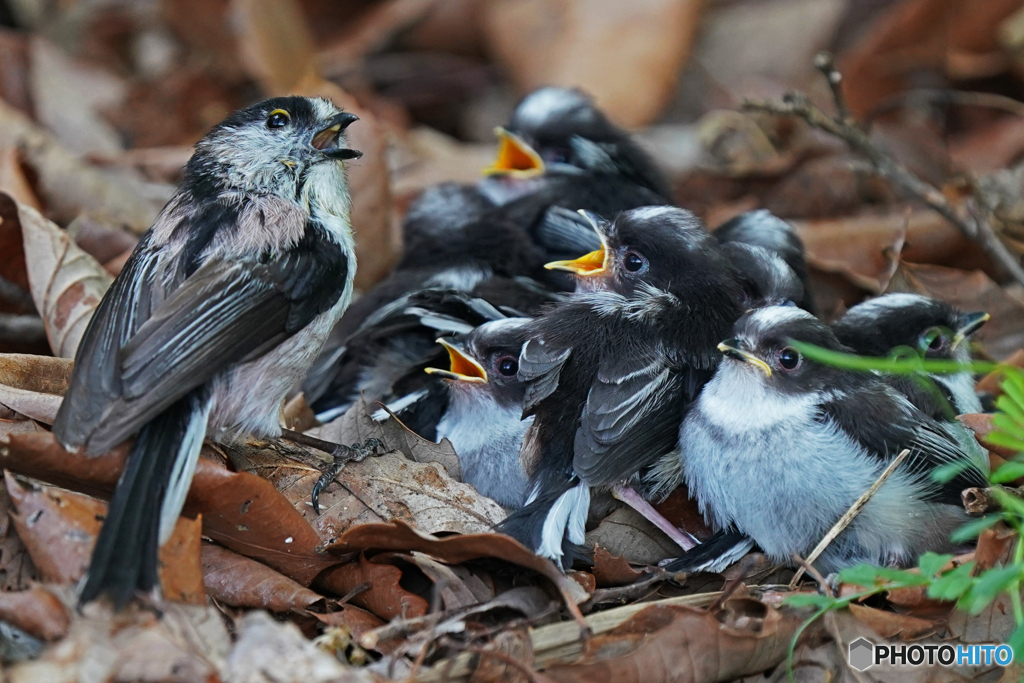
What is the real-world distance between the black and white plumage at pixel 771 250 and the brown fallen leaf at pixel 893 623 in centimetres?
126

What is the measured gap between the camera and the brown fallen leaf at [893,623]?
2.78 m

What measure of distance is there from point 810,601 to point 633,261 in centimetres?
143

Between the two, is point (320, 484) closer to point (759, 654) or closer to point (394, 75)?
point (759, 654)

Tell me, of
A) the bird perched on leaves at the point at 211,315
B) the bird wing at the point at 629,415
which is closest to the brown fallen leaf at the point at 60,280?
the bird perched on leaves at the point at 211,315

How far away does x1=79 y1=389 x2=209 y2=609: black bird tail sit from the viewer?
241 cm

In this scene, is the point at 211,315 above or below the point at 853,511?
above

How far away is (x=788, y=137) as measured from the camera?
20.9ft

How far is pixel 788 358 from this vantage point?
10.4 feet

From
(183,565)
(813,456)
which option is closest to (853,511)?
(813,456)

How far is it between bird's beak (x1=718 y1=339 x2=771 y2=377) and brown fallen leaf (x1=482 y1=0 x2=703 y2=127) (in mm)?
3381

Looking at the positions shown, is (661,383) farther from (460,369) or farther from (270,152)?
(270,152)

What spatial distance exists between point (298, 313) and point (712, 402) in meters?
1.26

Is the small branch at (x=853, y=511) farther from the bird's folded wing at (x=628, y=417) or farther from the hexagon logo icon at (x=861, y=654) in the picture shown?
the bird's folded wing at (x=628, y=417)

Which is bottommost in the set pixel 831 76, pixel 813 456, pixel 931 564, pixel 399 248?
pixel 399 248
